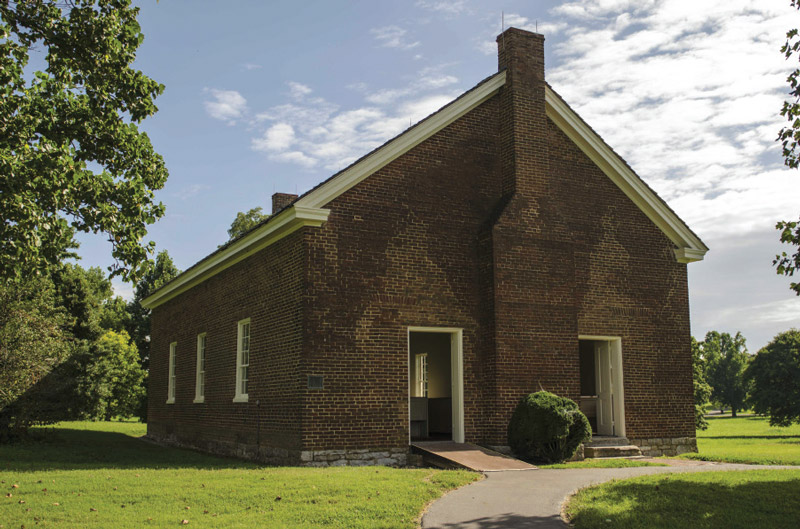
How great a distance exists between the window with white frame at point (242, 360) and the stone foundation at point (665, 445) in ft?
30.9

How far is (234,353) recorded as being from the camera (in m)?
18.6

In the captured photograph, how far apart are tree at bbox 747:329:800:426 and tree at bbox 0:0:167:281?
42646 millimetres

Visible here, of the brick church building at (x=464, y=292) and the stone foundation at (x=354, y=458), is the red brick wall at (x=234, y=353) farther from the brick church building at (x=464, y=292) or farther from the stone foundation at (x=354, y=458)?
the stone foundation at (x=354, y=458)

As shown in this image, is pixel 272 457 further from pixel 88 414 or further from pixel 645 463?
pixel 88 414

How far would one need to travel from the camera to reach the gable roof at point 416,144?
15047 millimetres

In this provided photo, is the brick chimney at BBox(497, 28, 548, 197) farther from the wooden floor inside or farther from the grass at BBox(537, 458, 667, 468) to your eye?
the grass at BBox(537, 458, 667, 468)

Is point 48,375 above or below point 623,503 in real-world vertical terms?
above

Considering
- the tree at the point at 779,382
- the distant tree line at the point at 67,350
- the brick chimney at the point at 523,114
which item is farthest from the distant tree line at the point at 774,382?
the distant tree line at the point at 67,350

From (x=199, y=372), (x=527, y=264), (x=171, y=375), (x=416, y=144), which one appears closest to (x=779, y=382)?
(x=527, y=264)

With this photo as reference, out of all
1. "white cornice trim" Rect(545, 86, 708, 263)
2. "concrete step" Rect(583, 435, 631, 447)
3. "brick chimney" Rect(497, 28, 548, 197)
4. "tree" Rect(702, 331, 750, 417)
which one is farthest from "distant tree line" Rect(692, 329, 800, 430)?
"tree" Rect(702, 331, 750, 417)

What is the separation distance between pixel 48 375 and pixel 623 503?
17.6 m

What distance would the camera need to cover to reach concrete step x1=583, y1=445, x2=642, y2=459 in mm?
15867

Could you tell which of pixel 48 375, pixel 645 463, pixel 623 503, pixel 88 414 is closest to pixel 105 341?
pixel 88 414

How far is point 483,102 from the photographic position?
1734cm
